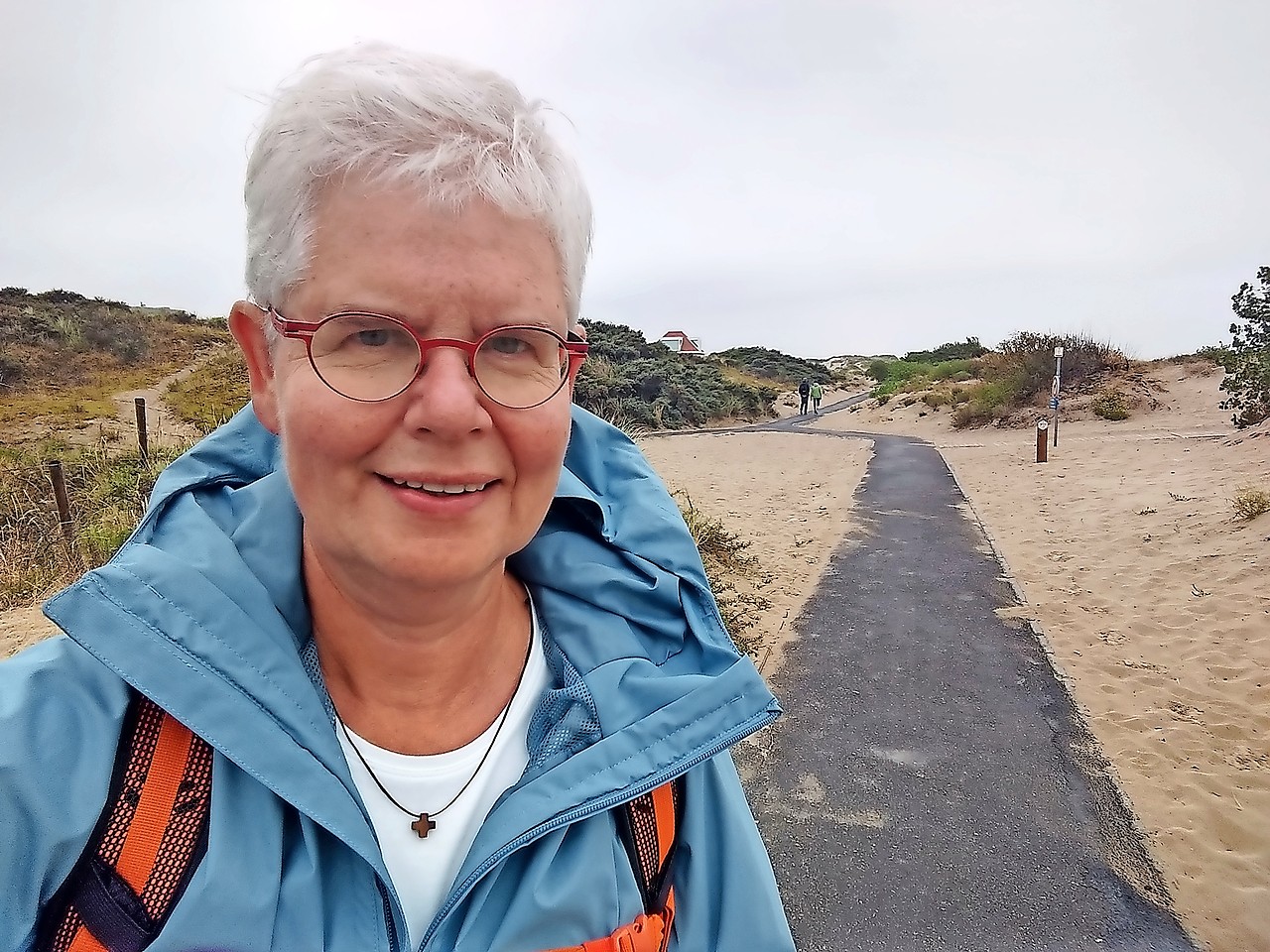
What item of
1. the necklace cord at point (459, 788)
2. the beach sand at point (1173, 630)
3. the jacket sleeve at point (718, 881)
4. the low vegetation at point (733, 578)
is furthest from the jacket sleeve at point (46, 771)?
the low vegetation at point (733, 578)

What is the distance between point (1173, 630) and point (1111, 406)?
18132 millimetres

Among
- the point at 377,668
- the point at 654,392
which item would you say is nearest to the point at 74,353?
the point at 654,392

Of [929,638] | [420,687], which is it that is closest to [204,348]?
[929,638]

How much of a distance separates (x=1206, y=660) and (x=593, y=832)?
585 cm

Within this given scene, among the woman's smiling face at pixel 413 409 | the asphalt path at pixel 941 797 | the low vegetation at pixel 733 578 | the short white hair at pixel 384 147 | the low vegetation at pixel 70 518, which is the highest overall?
the short white hair at pixel 384 147

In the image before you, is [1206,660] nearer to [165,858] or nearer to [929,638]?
[929,638]

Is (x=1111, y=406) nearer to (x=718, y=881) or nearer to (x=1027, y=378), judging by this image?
(x=1027, y=378)

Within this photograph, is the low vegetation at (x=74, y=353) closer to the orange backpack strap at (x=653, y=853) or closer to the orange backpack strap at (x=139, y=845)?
the orange backpack strap at (x=139, y=845)

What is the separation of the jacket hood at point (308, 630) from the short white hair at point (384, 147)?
424 mm

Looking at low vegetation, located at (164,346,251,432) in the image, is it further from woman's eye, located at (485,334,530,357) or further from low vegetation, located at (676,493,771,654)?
woman's eye, located at (485,334,530,357)

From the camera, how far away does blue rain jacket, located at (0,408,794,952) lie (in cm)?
92

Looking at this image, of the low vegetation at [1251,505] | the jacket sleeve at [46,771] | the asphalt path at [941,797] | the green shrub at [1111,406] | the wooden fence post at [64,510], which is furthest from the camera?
the green shrub at [1111,406]

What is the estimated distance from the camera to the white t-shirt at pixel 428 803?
1151mm

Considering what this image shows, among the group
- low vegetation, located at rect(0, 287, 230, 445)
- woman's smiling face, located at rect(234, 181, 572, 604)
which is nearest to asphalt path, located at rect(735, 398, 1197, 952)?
woman's smiling face, located at rect(234, 181, 572, 604)
